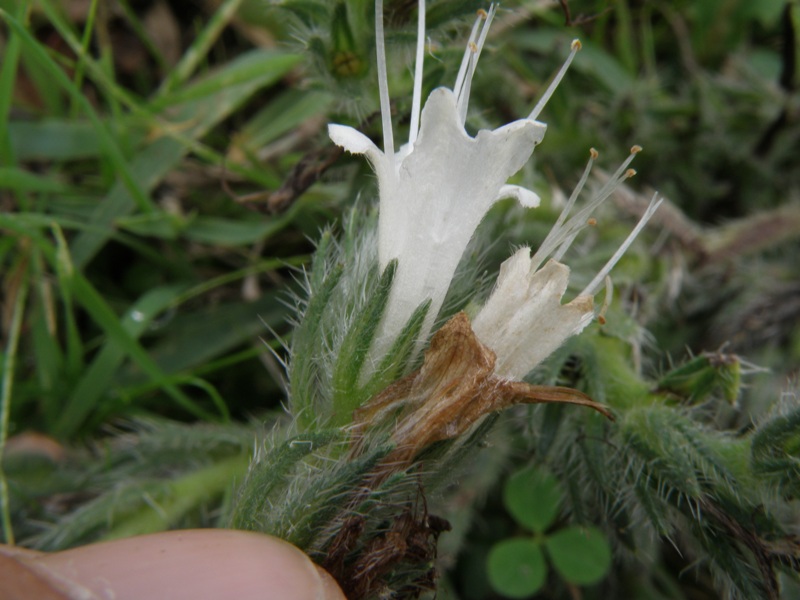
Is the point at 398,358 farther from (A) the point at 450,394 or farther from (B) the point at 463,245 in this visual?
(B) the point at 463,245

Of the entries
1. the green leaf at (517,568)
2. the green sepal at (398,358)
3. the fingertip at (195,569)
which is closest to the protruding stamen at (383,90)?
the green sepal at (398,358)

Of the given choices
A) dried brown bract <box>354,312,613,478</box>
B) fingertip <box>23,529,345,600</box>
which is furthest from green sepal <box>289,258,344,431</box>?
fingertip <box>23,529,345,600</box>

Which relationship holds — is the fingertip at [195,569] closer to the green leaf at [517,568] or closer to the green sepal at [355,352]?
the green sepal at [355,352]

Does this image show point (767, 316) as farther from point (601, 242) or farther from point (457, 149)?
point (457, 149)

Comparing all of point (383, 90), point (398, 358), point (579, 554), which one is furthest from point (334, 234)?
point (579, 554)

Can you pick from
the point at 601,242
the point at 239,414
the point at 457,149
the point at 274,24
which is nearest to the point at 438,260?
the point at 457,149

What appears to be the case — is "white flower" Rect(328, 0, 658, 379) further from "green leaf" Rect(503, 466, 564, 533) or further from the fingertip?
"green leaf" Rect(503, 466, 564, 533)
